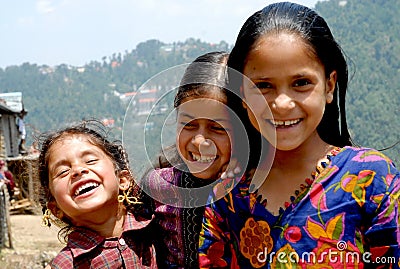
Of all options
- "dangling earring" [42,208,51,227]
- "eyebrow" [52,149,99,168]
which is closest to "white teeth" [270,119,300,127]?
"eyebrow" [52,149,99,168]

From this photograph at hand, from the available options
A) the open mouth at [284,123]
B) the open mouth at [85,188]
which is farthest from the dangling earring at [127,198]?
the open mouth at [284,123]

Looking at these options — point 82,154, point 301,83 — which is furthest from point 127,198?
point 301,83

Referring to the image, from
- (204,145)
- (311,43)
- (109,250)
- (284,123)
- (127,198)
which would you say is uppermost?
(311,43)

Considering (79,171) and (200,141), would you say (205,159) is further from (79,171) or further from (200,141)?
(79,171)

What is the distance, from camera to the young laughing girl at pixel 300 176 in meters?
1.59

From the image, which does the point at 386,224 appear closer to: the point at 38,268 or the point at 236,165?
the point at 236,165

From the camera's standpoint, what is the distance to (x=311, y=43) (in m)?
1.71

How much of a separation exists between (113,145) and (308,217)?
0.99 metres

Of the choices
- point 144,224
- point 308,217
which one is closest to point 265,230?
point 308,217

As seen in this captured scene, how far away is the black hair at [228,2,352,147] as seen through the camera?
5.66 feet

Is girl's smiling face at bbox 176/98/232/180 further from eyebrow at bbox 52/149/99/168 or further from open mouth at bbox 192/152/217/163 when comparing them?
eyebrow at bbox 52/149/99/168

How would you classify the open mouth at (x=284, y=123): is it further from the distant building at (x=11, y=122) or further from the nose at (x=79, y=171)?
the distant building at (x=11, y=122)

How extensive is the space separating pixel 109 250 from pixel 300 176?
2.61 ft

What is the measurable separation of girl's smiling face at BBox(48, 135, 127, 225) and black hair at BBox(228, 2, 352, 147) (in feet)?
2.12
